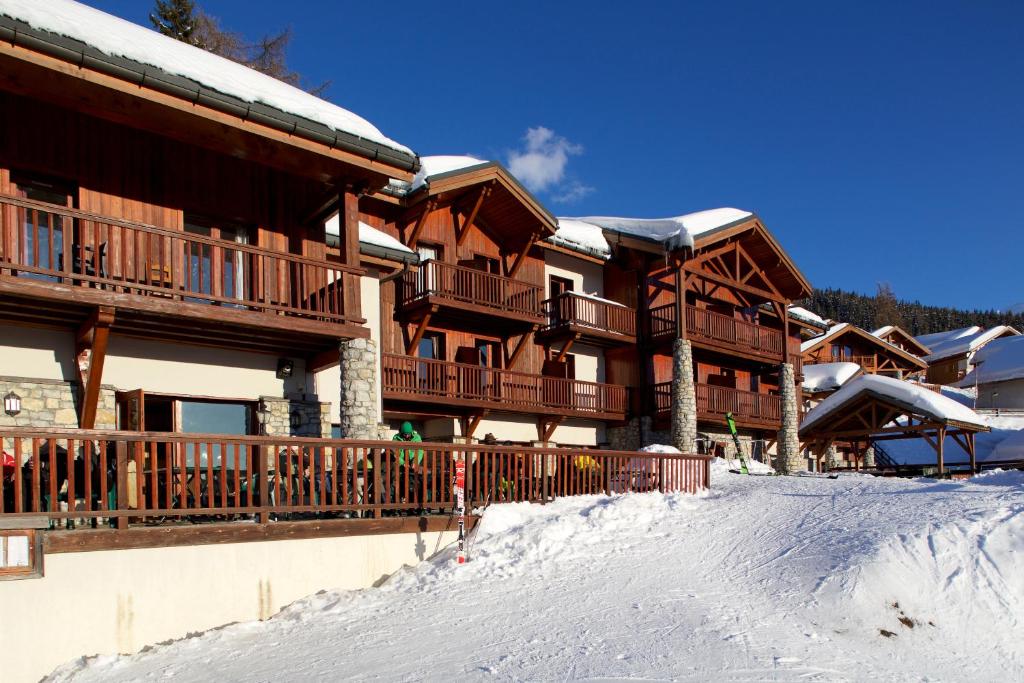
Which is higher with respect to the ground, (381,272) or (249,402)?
(381,272)

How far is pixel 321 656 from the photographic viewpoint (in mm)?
8156

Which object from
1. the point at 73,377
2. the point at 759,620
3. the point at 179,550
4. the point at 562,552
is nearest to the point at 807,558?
the point at 759,620

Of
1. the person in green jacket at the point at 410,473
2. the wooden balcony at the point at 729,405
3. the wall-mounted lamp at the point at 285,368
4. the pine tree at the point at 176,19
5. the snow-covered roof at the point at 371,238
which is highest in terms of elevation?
the pine tree at the point at 176,19

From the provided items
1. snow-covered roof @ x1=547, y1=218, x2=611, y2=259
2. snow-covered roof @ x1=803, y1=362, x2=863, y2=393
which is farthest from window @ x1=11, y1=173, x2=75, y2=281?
snow-covered roof @ x1=803, y1=362, x2=863, y2=393

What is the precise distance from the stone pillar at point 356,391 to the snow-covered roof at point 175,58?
3216mm

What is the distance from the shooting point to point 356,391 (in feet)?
46.7

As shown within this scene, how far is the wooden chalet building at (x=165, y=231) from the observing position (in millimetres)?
11414

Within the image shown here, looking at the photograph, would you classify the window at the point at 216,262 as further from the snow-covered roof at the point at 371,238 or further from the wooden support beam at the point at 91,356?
the snow-covered roof at the point at 371,238

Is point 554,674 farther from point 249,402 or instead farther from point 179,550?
point 249,402

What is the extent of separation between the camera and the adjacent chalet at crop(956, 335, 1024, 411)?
5141 centimetres

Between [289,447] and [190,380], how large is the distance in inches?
169

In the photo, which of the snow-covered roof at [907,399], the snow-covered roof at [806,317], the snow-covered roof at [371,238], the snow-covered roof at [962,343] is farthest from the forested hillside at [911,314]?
the snow-covered roof at [371,238]

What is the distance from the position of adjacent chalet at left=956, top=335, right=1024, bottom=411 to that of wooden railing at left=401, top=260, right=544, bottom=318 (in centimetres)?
3732

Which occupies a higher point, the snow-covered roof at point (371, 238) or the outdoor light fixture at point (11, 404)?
the snow-covered roof at point (371, 238)
